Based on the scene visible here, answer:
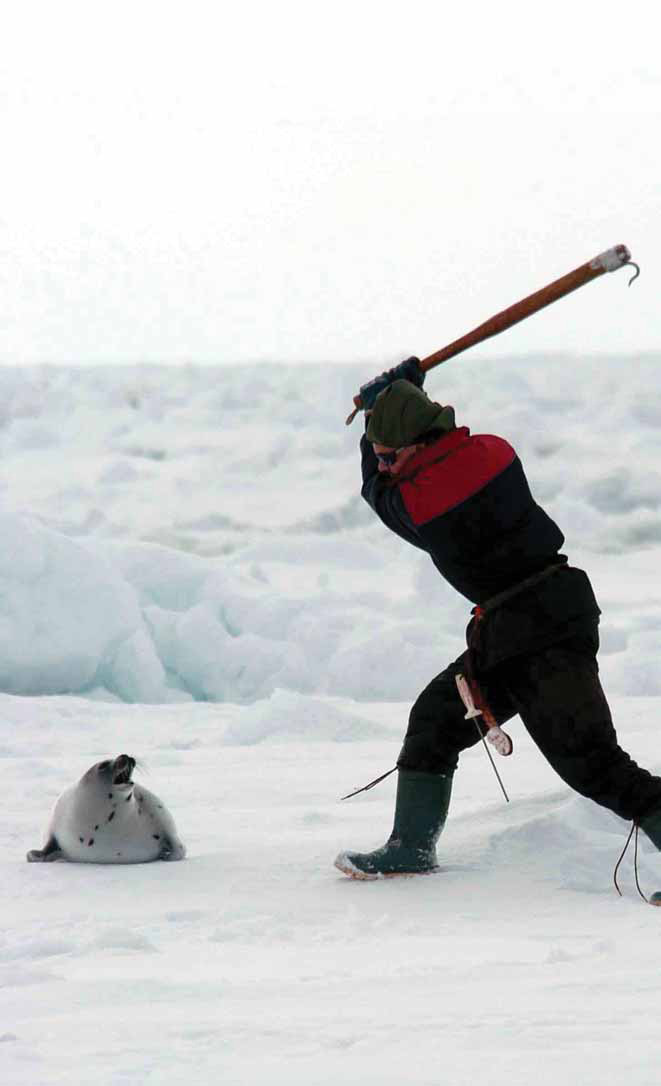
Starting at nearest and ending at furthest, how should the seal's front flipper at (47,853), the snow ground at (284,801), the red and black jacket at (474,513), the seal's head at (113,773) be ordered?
the snow ground at (284,801), the red and black jacket at (474,513), the seal's front flipper at (47,853), the seal's head at (113,773)

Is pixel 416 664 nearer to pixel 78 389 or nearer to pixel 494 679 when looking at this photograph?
pixel 494 679

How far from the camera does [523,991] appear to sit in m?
1.84

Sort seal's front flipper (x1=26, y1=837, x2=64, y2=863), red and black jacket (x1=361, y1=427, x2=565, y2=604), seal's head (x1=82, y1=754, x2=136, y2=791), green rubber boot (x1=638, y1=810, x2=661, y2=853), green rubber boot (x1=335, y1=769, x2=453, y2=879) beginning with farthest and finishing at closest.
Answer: seal's head (x1=82, y1=754, x2=136, y2=791) → seal's front flipper (x1=26, y1=837, x2=64, y2=863) → green rubber boot (x1=335, y1=769, x2=453, y2=879) → red and black jacket (x1=361, y1=427, x2=565, y2=604) → green rubber boot (x1=638, y1=810, x2=661, y2=853)

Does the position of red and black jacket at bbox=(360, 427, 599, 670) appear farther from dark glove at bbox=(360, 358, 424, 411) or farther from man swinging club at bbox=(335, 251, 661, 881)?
dark glove at bbox=(360, 358, 424, 411)

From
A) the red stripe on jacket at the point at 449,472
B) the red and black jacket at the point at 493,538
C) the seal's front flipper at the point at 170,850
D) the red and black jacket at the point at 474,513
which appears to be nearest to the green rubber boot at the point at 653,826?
the red and black jacket at the point at 493,538

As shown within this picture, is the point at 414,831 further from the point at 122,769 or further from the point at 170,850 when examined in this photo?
the point at 122,769

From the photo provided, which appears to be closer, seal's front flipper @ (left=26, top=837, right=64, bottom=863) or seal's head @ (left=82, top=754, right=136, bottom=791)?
seal's front flipper @ (left=26, top=837, right=64, bottom=863)

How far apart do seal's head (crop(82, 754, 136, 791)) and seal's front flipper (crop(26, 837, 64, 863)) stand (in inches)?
6.2

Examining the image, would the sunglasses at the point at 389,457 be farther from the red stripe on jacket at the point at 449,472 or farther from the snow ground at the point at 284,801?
the snow ground at the point at 284,801

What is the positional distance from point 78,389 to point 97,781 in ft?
43.2

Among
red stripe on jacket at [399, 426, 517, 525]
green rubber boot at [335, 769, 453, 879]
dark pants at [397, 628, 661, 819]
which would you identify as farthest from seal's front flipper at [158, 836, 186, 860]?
red stripe on jacket at [399, 426, 517, 525]

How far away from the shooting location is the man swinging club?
2.59 meters

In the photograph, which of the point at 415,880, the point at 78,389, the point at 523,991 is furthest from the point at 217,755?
the point at 78,389

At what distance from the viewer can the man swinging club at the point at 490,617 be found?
2.59 meters
